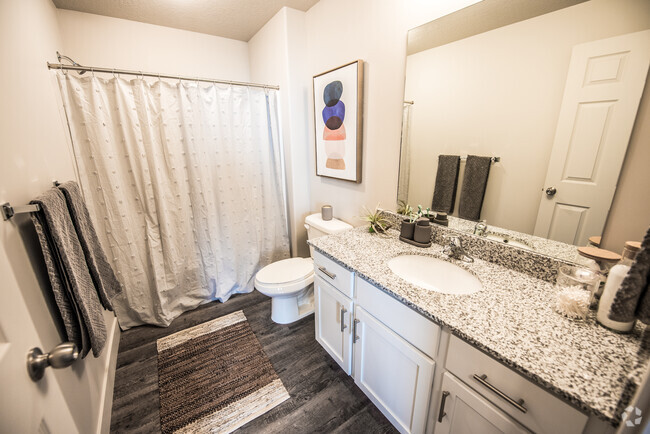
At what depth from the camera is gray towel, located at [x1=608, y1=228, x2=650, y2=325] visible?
50 centimetres

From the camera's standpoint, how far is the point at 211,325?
2.08 meters

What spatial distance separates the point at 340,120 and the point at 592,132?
137 cm

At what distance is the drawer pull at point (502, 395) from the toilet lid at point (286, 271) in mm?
1306

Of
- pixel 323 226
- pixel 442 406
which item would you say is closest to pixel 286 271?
pixel 323 226

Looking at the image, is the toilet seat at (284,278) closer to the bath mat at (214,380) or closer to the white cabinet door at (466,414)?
the bath mat at (214,380)

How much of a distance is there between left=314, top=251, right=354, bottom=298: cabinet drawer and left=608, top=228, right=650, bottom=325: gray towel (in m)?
0.89

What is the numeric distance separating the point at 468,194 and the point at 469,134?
301 millimetres

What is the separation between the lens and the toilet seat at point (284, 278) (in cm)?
186

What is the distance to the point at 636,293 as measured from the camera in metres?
0.51

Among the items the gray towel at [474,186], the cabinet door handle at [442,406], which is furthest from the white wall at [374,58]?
the cabinet door handle at [442,406]

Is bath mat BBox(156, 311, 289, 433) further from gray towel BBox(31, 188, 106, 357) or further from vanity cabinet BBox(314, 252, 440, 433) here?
gray towel BBox(31, 188, 106, 357)

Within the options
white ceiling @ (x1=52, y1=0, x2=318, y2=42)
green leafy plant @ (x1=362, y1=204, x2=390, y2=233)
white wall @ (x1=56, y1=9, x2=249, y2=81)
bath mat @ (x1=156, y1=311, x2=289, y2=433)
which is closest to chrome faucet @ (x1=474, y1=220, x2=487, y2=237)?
green leafy plant @ (x1=362, y1=204, x2=390, y2=233)

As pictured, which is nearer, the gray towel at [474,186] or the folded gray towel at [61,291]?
the folded gray towel at [61,291]

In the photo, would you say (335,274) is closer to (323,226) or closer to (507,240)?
(323,226)
